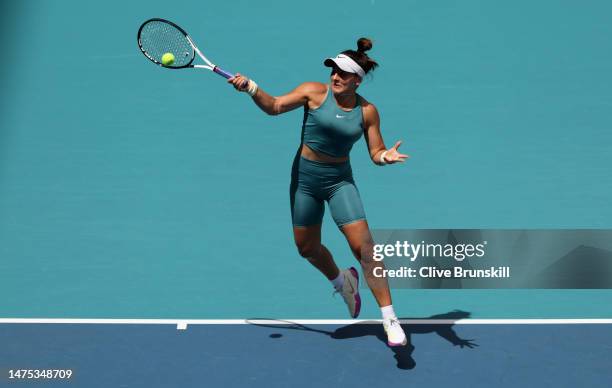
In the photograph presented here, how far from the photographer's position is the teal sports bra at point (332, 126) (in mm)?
8062

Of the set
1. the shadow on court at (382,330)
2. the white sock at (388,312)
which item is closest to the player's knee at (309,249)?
the shadow on court at (382,330)

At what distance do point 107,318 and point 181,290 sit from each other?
82 centimetres

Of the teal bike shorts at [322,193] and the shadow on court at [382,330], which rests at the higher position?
the teal bike shorts at [322,193]

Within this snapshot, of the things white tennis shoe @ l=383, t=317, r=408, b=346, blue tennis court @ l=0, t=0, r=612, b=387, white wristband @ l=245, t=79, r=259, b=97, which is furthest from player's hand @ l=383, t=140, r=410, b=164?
blue tennis court @ l=0, t=0, r=612, b=387

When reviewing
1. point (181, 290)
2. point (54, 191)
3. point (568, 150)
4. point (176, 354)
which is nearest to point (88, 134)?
point (54, 191)

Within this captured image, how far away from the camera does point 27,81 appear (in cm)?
1257

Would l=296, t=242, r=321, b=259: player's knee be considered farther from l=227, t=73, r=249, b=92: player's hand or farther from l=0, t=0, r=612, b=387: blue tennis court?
l=227, t=73, r=249, b=92: player's hand

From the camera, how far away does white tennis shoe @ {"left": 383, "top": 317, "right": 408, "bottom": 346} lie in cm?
796

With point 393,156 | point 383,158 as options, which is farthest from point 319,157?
point 393,156

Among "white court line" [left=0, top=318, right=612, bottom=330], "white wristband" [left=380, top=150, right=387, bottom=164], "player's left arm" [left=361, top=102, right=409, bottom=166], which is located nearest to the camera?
"white wristband" [left=380, top=150, right=387, bottom=164]

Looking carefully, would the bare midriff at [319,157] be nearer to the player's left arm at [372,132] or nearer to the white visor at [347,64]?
the player's left arm at [372,132]

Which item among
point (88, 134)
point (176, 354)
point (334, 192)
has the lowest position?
point (176, 354)

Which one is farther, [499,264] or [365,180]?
[365,180]

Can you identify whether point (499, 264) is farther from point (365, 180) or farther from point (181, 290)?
point (181, 290)
